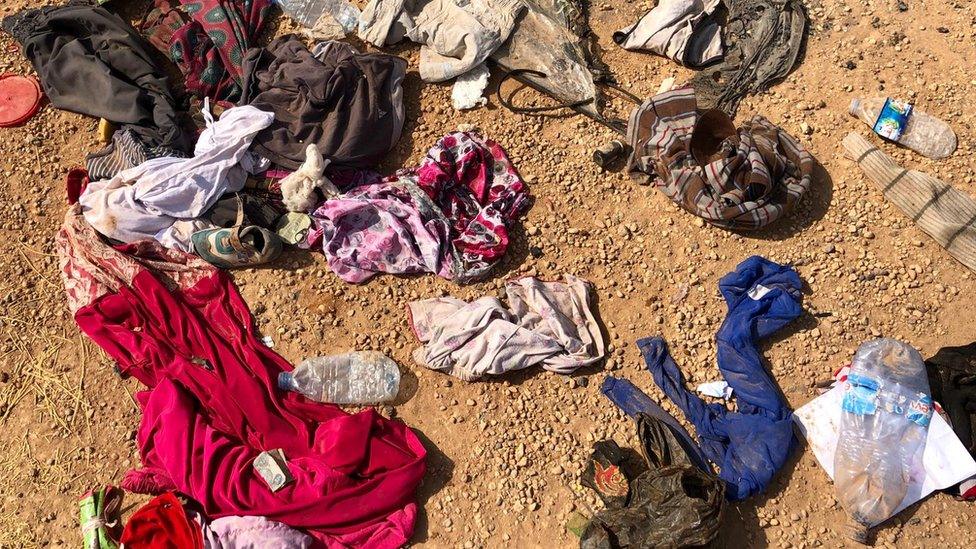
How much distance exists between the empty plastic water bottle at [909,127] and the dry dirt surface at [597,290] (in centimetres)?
9

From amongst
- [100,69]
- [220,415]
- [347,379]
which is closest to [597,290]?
[347,379]

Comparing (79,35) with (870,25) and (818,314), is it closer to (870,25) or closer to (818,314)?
(818,314)

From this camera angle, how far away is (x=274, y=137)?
4430 millimetres

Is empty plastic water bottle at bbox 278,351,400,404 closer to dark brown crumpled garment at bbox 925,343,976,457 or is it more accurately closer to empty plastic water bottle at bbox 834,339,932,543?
empty plastic water bottle at bbox 834,339,932,543

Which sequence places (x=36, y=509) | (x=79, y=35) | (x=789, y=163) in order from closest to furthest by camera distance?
(x=36, y=509)
(x=789, y=163)
(x=79, y=35)

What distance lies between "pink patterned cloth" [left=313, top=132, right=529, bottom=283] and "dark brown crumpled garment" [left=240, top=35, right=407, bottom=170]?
0.31 meters

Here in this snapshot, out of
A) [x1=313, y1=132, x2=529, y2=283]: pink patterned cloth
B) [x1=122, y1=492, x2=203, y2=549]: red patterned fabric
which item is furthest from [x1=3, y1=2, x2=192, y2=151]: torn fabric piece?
[x1=122, y1=492, x2=203, y2=549]: red patterned fabric

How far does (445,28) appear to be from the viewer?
186 inches

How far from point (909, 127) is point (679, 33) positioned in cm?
175

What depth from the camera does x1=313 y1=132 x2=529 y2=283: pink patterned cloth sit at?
13.9ft

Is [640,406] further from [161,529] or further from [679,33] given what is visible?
[161,529]

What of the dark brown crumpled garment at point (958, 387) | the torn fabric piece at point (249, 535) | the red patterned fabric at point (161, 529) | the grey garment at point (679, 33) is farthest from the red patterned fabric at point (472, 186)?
the dark brown crumpled garment at point (958, 387)

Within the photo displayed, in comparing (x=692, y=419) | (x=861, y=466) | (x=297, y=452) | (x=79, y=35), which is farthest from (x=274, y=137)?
(x=861, y=466)

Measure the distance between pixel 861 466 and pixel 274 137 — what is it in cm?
430
